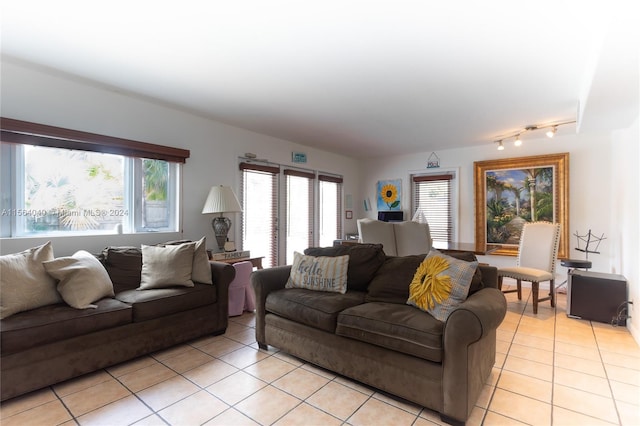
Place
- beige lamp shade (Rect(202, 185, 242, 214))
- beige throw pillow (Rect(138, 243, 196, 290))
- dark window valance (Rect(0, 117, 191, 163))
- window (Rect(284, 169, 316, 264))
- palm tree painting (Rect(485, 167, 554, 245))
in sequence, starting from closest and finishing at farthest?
1. dark window valance (Rect(0, 117, 191, 163))
2. beige throw pillow (Rect(138, 243, 196, 290))
3. beige lamp shade (Rect(202, 185, 242, 214))
4. palm tree painting (Rect(485, 167, 554, 245))
5. window (Rect(284, 169, 316, 264))

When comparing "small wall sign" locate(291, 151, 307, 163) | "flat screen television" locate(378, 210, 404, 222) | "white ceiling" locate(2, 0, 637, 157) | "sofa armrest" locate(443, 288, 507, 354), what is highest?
"white ceiling" locate(2, 0, 637, 157)

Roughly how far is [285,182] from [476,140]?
10.2 ft

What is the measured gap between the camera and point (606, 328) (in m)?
3.33

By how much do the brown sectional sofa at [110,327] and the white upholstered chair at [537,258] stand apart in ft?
11.2

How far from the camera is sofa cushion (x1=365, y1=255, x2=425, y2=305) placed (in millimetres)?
2455

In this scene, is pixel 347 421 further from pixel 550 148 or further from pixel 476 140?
pixel 550 148

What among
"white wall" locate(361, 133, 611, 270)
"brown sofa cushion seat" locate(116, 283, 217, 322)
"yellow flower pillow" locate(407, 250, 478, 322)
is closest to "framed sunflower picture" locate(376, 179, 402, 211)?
"white wall" locate(361, 133, 611, 270)

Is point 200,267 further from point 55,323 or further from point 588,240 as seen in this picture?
point 588,240

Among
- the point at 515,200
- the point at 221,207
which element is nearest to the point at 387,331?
the point at 221,207

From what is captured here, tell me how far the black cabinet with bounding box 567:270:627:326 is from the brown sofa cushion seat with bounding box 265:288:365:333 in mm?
2658

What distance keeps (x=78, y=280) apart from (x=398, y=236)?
331 cm

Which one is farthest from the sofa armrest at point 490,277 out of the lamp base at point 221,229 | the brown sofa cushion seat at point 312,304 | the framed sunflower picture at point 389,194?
the framed sunflower picture at point 389,194

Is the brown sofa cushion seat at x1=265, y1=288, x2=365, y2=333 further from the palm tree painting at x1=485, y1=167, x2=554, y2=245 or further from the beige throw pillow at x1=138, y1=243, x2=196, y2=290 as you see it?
the palm tree painting at x1=485, y1=167, x2=554, y2=245

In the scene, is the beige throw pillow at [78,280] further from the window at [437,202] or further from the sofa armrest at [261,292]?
the window at [437,202]
